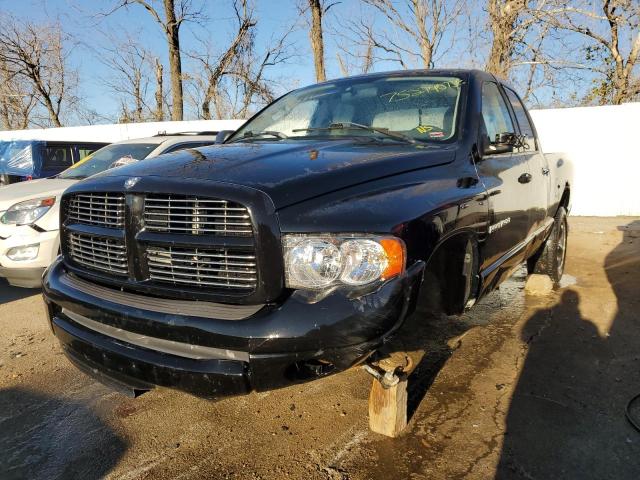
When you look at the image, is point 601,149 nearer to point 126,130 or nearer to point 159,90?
point 126,130

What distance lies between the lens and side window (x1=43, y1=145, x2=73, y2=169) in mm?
7461

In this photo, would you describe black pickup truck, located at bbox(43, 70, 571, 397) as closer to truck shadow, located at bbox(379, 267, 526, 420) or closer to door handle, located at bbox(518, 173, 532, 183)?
truck shadow, located at bbox(379, 267, 526, 420)

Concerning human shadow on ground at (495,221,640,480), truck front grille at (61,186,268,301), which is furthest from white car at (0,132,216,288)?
human shadow on ground at (495,221,640,480)

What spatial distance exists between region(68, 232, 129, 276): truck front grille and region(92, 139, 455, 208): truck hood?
13.2 inches

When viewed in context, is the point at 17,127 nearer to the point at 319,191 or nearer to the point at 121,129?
the point at 121,129

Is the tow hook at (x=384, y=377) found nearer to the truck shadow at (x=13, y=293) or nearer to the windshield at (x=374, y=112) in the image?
the windshield at (x=374, y=112)

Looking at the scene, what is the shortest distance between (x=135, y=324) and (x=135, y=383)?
0.27 meters

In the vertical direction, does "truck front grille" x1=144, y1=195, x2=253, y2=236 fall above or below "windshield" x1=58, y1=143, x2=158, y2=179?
below

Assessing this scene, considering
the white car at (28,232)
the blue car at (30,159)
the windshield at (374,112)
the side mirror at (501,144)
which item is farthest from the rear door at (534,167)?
the blue car at (30,159)

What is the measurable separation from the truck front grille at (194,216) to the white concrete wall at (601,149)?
31.5 ft

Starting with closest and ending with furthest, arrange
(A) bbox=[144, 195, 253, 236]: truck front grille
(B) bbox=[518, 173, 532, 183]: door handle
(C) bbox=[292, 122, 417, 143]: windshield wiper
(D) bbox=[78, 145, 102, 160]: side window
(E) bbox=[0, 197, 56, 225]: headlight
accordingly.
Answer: (A) bbox=[144, 195, 253, 236]: truck front grille → (C) bbox=[292, 122, 417, 143]: windshield wiper → (B) bbox=[518, 173, 532, 183]: door handle → (E) bbox=[0, 197, 56, 225]: headlight → (D) bbox=[78, 145, 102, 160]: side window

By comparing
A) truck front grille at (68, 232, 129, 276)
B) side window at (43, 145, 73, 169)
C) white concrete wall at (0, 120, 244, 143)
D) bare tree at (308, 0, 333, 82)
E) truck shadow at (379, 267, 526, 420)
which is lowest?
truck shadow at (379, 267, 526, 420)

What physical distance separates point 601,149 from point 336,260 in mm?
10185

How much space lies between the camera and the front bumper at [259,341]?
70.0 inches
